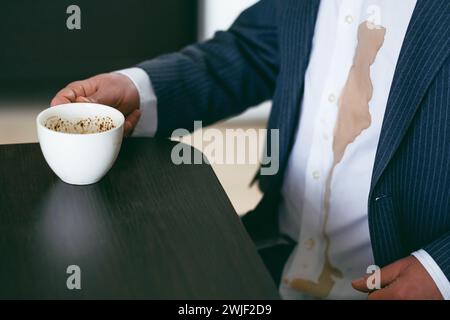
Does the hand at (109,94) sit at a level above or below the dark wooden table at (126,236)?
above

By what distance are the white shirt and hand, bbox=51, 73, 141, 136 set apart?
0.02 m

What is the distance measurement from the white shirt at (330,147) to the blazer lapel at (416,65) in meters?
0.06

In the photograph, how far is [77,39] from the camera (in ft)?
8.27

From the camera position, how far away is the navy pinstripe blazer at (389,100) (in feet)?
2.69

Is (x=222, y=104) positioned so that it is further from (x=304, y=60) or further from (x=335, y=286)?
(x=335, y=286)

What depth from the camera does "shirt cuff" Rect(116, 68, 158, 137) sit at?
3.10ft

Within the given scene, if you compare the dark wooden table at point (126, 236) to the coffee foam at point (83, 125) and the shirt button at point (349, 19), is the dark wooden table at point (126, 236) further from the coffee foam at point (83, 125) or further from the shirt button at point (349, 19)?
the shirt button at point (349, 19)

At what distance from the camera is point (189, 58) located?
1055 mm

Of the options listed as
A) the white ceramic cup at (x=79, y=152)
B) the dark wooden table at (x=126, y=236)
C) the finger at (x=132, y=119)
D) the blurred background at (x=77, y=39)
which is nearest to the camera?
the dark wooden table at (x=126, y=236)

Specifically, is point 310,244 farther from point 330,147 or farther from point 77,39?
point 77,39

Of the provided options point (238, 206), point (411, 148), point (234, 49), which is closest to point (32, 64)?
point (238, 206)

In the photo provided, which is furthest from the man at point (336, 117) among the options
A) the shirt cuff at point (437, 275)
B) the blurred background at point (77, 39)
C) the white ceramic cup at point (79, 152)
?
the blurred background at point (77, 39)

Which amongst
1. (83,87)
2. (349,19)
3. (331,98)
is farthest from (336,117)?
(83,87)

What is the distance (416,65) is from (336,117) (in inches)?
7.1
